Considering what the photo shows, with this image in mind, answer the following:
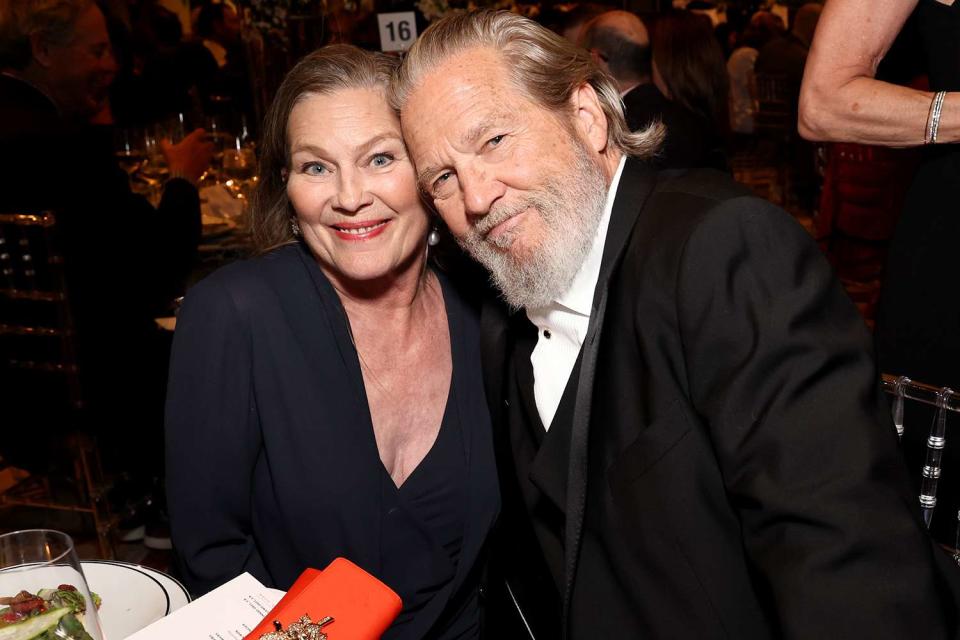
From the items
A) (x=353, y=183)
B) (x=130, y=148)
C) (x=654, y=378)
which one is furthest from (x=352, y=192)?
(x=130, y=148)

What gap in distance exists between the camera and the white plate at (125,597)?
125 centimetres

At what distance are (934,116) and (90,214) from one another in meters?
2.71

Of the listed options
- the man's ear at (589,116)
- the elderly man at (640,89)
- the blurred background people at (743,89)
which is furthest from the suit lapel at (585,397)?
the blurred background people at (743,89)

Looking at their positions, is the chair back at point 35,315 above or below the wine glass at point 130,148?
below

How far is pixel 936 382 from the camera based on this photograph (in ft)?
6.19

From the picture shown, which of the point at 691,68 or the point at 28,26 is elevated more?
the point at 28,26

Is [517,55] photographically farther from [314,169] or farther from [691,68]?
[691,68]

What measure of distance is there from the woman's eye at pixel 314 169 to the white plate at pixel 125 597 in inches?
35.5

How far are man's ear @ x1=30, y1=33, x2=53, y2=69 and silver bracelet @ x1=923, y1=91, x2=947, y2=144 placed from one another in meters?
2.88

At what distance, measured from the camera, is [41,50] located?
10.5 feet

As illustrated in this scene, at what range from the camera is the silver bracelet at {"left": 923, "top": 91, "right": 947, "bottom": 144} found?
176cm

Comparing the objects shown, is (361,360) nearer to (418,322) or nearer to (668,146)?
(418,322)

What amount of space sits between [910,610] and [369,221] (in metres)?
1.25

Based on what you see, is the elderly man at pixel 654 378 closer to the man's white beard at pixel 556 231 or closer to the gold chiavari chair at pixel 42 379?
the man's white beard at pixel 556 231
